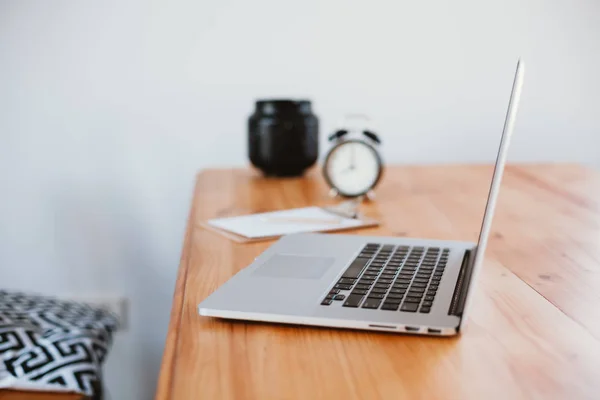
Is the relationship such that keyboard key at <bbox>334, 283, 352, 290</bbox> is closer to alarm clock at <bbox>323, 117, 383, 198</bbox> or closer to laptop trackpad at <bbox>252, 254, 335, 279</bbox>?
laptop trackpad at <bbox>252, 254, 335, 279</bbox>

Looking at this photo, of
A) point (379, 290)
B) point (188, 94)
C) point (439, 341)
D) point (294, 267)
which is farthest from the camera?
point (188, 94)

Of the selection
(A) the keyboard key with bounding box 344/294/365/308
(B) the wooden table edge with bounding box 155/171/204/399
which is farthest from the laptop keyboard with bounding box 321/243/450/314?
(B) the wooden table edge with bounding box 155/171/204/399

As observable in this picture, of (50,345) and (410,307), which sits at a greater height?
(410,307)

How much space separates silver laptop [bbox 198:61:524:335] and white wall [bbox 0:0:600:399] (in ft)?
3.14

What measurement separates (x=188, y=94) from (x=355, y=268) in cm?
112

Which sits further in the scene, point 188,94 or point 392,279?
point 188,94

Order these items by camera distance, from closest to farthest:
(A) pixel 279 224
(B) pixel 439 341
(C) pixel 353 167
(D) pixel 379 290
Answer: (B) pixel 439 341, (D) pixel 379 290, (A) pixel 279 224, (C) pixel 353 167

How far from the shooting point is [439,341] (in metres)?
0.69

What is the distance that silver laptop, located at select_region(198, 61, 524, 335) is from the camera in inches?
27.8

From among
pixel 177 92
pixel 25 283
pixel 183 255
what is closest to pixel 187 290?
pixel 183 255

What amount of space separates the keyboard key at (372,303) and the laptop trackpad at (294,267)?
0.35 ft

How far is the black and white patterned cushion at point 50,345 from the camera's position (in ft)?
3.79

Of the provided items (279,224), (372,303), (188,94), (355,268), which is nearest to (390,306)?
(372,303)

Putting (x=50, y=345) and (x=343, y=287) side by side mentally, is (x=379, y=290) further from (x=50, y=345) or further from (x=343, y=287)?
(x=50, y=345)
